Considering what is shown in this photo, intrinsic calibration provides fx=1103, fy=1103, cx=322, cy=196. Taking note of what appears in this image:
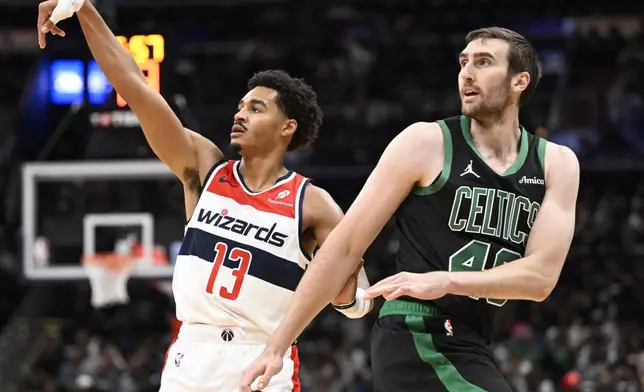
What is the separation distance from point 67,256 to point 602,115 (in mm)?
8171

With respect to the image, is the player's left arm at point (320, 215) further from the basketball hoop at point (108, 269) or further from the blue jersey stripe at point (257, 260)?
the basketball hoop at point (108, 269)

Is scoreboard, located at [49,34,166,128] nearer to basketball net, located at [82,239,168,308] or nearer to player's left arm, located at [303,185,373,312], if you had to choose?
basketball net, located at [82,239,168,308]

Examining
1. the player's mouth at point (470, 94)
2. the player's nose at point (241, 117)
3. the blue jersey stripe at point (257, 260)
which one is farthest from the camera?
the player's nose at point (241, 117)

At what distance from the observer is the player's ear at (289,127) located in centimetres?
561

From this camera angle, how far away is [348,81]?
1745 centimetres

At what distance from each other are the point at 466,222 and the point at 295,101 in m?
1.82

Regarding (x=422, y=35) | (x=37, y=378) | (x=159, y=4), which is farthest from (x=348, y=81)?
(x=37, y=378)

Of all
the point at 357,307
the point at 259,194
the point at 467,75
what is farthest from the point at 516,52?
the point at 259,194

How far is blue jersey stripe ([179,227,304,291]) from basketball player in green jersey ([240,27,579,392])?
1036 mm

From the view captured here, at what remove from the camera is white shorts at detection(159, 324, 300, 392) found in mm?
4965

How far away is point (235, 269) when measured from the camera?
200 inches

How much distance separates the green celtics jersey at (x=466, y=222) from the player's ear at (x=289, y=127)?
154cm

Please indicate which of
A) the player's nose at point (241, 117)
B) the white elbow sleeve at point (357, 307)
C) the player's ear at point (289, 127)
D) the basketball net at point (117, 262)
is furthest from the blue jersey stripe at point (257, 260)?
the basketball net at point (117, 262)

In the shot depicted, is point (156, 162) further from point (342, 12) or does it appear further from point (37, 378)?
point (342, 12)
